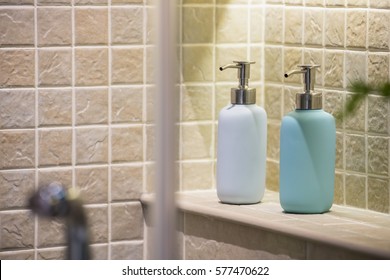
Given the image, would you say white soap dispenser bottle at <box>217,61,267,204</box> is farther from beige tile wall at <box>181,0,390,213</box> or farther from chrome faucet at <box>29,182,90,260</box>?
chrome faucet at <box>29,182,90,260</box>

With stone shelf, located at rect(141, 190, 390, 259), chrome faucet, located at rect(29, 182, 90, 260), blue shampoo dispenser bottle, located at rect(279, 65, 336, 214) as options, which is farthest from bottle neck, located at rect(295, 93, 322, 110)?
chrome faucet, located at rect(29, 182, 90, 260)

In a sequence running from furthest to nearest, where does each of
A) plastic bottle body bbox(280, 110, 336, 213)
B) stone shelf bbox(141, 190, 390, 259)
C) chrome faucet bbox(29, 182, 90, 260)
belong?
plastic bottle body bbox(280, 110, 336, 213), stone shelf bbox(141, 190, 390, 259), chrome faucet bbox(29, 182, 90, 260)

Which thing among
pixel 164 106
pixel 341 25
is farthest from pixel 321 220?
pixel 164 106

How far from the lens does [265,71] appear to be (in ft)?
3.65

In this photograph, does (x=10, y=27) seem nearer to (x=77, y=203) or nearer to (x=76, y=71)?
(x=76, y=71)

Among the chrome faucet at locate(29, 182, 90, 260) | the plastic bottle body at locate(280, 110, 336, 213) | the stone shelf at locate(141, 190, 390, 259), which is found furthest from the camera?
the plastic bottle body at locate(280, 110, 336, 213)

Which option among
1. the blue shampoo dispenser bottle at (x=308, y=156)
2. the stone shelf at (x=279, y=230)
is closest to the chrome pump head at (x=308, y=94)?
the blue shampoo dispenser bottle at (x=308, y=156)

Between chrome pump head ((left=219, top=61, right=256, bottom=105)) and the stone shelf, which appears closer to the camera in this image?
the stone shelf

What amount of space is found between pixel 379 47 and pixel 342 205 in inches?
6.9

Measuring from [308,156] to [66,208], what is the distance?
36 cm

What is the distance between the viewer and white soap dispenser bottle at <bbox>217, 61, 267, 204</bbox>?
99 cm

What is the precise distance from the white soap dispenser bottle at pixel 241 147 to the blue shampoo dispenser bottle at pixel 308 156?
4 centimetres

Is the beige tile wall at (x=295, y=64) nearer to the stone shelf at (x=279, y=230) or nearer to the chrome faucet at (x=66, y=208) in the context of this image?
the stone shelf at (x=279, y=230)

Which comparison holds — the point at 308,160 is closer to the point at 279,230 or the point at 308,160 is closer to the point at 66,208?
the point at 279,230
